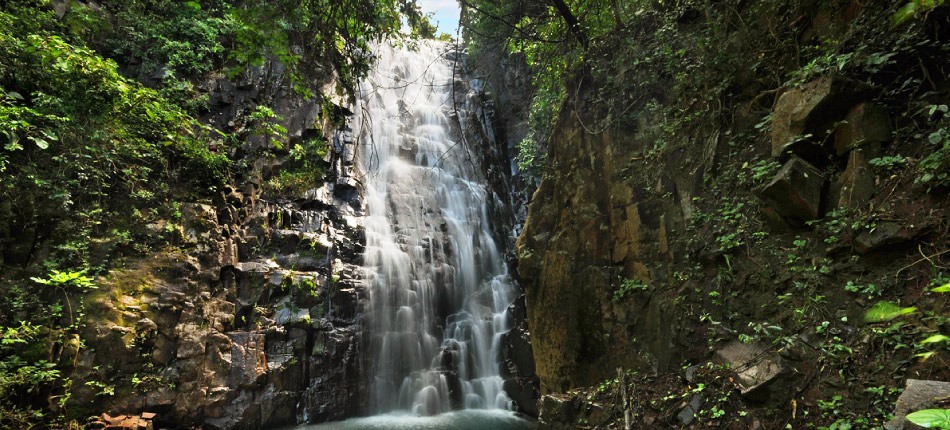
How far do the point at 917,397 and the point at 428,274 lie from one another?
33.7 ft

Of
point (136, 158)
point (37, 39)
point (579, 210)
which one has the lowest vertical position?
point (579, 210)

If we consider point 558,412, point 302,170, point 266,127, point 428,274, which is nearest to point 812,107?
point 558,412

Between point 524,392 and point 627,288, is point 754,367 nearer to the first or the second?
point 627,288

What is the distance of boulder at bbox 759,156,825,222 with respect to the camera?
3.47m

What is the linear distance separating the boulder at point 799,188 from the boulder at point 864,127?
0.28 meters

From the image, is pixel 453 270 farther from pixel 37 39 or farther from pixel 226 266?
pixel 37 39

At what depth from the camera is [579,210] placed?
623 cm

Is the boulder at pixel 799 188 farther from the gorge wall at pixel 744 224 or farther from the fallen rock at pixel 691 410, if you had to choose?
the fallen rock at pixel 691 410

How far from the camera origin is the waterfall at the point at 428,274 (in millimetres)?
9789

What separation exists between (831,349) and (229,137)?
11395mm

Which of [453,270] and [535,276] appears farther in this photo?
[453,270]

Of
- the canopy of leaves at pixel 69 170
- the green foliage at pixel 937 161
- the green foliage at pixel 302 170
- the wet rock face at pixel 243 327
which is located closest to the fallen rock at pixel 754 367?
the green foliage at pixel 937 161

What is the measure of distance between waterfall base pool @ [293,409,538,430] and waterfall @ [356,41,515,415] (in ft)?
1.17

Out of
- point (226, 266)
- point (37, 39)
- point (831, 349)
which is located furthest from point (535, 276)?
point (37, 39)
